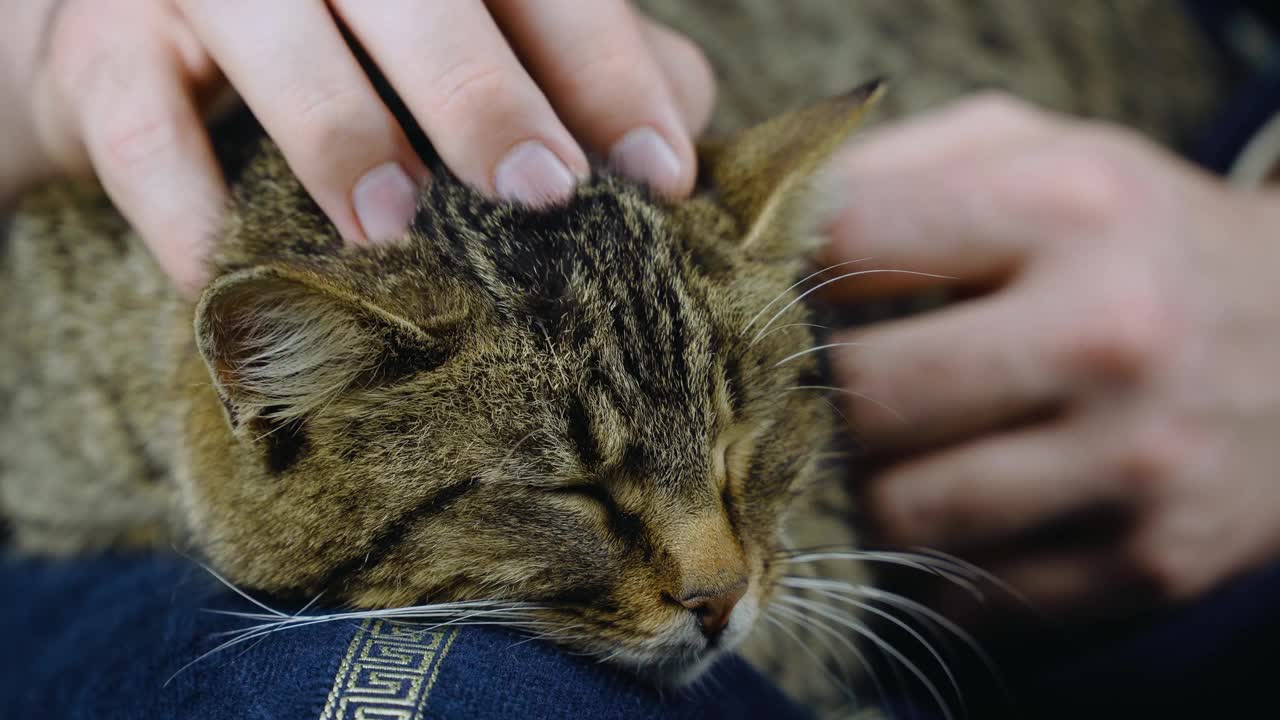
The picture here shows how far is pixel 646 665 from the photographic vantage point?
0.82 metres

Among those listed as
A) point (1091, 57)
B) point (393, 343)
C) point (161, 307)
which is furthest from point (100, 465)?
point (1091, 57)

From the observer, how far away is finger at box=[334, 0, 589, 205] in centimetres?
85

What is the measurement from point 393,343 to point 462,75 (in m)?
0.28

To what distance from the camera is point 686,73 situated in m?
1.17

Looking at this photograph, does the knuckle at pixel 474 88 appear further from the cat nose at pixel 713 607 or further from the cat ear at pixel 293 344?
the cat nose at pixel 713 607

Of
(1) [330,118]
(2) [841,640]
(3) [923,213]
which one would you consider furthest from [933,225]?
(1) [330,118]

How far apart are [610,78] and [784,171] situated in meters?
0.21

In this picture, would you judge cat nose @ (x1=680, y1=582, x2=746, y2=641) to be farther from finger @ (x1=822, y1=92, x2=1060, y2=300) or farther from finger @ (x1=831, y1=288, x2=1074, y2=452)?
finger @ (x1=822, y1=92, x2=1060, y2=300)

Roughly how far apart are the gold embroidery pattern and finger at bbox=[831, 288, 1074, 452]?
0.67 metres

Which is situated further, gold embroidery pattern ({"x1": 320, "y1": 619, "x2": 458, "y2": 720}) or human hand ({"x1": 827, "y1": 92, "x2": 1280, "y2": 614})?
human hand ({"x1": 827, "y1": 92, "x2": 1280, "y2": 614})

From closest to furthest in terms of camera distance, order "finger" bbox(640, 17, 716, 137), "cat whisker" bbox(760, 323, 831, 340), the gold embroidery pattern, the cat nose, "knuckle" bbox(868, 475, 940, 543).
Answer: the gold embroidery pattern < the cat nose < "cat whisker" bbox(760, 323, 831, 340) < "finger" bbox(640, 17, 716, 137) < "knuckle" bbox(868, 475, 940, 543)

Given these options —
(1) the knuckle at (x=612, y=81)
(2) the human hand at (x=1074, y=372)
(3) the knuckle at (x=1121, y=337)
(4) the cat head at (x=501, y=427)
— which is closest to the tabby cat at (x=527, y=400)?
(4) the cat head at (x=501, y=427)

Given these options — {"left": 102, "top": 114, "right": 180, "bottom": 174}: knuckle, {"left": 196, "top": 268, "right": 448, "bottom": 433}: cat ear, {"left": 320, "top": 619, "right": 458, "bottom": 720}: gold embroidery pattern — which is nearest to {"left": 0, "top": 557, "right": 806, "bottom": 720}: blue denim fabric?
{"left": 320, "top": 619, "right": 458, "bottom": 720}: gold embroidery pattern

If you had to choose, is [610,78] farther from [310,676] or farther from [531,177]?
[310,676]
